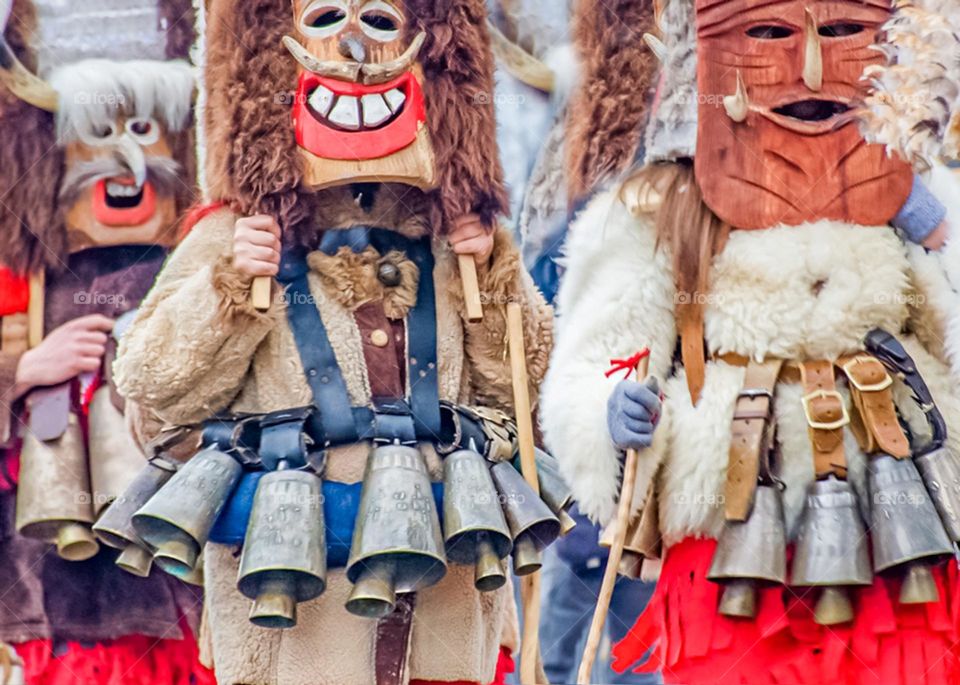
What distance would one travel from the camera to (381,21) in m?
4.77

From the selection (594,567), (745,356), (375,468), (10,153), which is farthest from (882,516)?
(10,153)

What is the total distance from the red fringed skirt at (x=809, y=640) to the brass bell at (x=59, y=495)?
6.03ft

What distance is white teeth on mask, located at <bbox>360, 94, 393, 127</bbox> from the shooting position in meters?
4.64

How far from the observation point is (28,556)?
565 centimetres

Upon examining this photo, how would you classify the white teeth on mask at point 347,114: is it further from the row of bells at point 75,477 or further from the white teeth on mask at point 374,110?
the row of bells at point 75,477

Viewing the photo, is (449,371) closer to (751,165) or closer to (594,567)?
(751,165)

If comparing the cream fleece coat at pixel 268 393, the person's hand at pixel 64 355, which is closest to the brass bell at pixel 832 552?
the cream fleece coat at pixel 268 393

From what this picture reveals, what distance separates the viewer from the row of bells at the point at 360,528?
4348mm

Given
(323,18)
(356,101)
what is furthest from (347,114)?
(323,18)

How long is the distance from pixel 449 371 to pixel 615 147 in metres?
1.02

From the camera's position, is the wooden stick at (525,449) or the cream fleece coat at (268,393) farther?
the wooden stick at (525,449)


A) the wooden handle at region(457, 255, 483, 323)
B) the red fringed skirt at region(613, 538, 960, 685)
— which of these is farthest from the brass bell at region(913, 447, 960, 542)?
the wooden handle at region(457, 255, 483, 323)

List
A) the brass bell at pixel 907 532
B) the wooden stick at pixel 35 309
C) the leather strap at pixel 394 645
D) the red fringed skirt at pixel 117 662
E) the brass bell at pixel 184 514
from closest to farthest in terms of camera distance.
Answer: the brass bell at pixel 907 532 < the brass bell at pixel 184 514 < the leather strap at pixel 394 645 < the red fringed skirt at pixel 117 662 < the wooden stick at pixel 35 309

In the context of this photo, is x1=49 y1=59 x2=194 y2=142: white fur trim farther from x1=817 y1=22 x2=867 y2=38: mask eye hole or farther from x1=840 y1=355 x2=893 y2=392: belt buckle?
x1=840 y1=355 x2=893 y2=392: belt buckle
